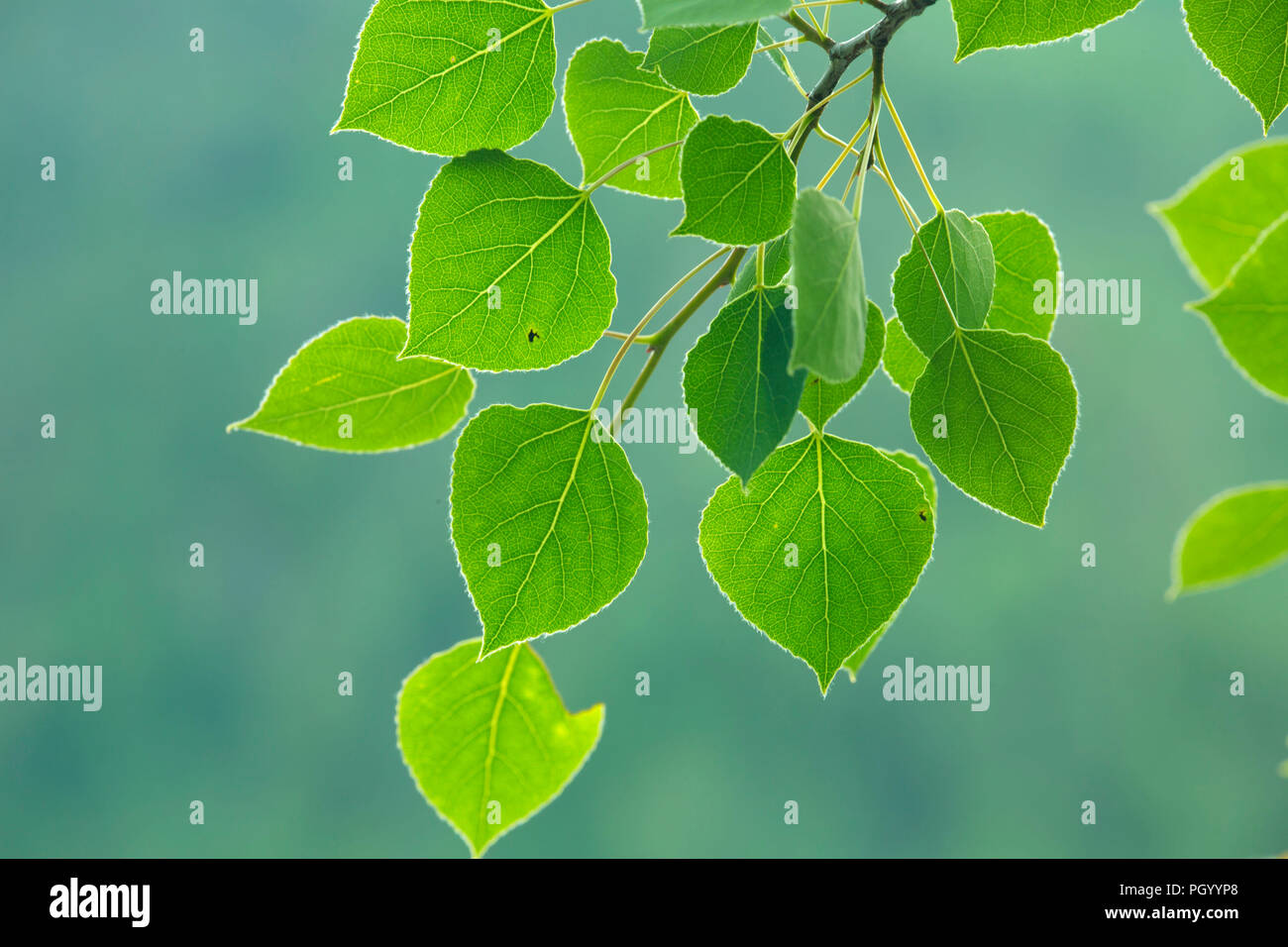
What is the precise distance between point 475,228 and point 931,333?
0.15 meters

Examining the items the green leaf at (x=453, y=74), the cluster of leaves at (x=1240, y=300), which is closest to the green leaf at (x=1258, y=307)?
the cluster of leaves at (x=1240, y=300)

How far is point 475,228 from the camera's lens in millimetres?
313

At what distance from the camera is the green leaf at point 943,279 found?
326mm

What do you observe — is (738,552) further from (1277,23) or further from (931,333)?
(1277,23)

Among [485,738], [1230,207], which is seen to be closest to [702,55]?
[1230,207]

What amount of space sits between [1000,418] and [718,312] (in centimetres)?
10

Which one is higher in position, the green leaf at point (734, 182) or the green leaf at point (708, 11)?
the green leaf at point (708, 11)

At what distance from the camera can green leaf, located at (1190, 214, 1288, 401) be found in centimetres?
17

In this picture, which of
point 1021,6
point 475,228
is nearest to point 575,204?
point 475,228

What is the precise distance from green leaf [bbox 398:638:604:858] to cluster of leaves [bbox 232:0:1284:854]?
12 cm

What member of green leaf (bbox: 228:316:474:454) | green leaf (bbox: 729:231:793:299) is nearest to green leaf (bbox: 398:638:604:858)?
green leaf (bbox: 228:316:474:454)

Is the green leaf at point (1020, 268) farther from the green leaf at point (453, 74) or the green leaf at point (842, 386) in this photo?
the green leaf at point (453, 74)

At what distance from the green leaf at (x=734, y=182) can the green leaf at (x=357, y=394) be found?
0.56 feet

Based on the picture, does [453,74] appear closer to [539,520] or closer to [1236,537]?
[539,520]
